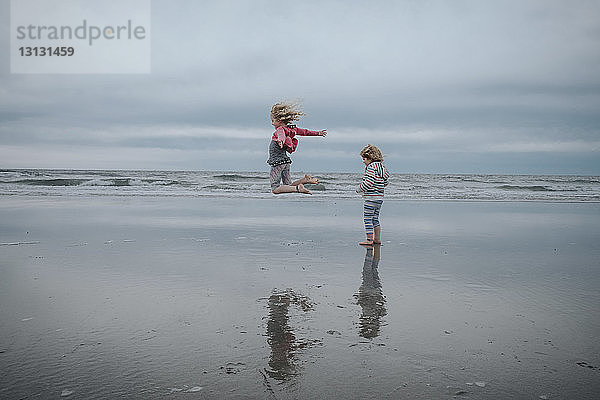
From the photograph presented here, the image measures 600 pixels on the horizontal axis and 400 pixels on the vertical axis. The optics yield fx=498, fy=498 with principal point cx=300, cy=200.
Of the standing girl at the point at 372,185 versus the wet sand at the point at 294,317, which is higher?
the standing girl at the point at 372,185

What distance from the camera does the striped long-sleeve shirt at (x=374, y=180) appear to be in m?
9.00

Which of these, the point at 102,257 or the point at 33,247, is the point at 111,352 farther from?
the point at 33,247

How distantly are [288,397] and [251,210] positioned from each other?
11.5 meters

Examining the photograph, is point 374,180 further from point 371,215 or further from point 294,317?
point 294,317

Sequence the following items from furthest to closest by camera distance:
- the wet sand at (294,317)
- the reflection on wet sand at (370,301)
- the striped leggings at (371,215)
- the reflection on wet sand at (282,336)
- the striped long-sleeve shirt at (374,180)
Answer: the striped long-sleeve shirt at (374,180)
the striped leggings at (371,215)
the reflection on wet sand at (370,301)
the reflection on wet sand at (282,336)
the wet sand at (294,317)

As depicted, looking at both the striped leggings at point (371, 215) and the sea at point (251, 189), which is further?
the sea at point (251, 189)

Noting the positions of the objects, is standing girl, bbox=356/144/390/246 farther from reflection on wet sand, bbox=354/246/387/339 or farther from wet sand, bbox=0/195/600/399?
reflection on wet sand, bbox=354/246/387/339

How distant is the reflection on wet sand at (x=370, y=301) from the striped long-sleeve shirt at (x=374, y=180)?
244 cm

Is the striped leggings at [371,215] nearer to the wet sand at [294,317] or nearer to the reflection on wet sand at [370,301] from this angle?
the wet sand at [294,317]

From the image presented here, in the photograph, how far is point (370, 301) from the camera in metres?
4.68

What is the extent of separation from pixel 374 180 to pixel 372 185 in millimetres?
103

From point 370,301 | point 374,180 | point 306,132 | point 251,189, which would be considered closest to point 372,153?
point 374,180

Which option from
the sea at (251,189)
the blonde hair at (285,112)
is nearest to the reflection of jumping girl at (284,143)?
the blonde hair at (285,112)

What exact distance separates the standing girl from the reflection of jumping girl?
4.56 ft
